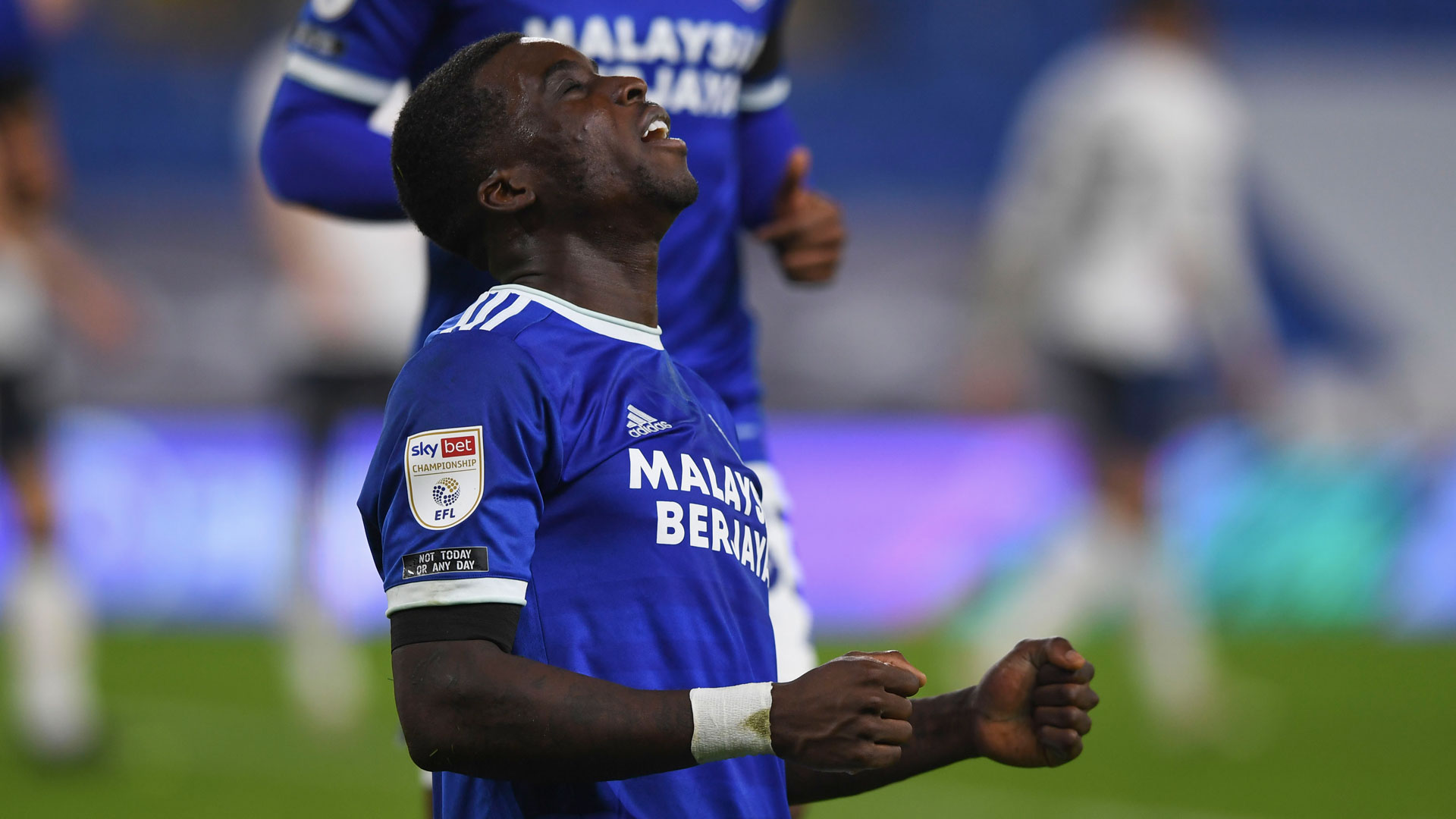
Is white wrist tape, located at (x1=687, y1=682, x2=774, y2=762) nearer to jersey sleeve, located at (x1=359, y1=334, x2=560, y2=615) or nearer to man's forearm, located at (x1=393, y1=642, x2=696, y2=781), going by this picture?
man's forearm, located at (x1=393, y1=642, x2=696, y2=781)

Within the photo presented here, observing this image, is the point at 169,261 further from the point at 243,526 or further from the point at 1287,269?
the point at 1287,269

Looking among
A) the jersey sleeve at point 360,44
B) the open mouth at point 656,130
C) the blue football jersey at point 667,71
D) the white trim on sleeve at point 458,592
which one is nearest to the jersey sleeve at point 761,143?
the blue football jersey at point 667,71

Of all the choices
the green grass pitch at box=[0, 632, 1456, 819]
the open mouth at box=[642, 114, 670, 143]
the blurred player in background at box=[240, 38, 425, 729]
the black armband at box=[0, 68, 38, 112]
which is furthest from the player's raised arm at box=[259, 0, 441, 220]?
the blurred player in background at box=[240, 38, 425, 729]

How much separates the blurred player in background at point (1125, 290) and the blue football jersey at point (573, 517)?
480cm

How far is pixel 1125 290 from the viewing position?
6.85 m

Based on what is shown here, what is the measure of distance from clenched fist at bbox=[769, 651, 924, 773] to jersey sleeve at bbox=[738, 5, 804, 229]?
4.94 ft

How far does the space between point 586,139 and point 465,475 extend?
1.44ft

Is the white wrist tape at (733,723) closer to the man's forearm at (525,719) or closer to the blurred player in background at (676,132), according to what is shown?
the man's forearm at (525,719)

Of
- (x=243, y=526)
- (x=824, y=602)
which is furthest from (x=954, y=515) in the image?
(x=243, y=526)

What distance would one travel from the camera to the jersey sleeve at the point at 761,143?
315 cm

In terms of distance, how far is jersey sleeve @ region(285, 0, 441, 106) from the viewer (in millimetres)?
2705

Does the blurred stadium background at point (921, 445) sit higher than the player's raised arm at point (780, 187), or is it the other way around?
the blurred stadium background at point (921, 445)

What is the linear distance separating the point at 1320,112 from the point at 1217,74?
0.82 m

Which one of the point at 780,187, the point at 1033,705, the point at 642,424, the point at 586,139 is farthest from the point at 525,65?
the point at 780,187
